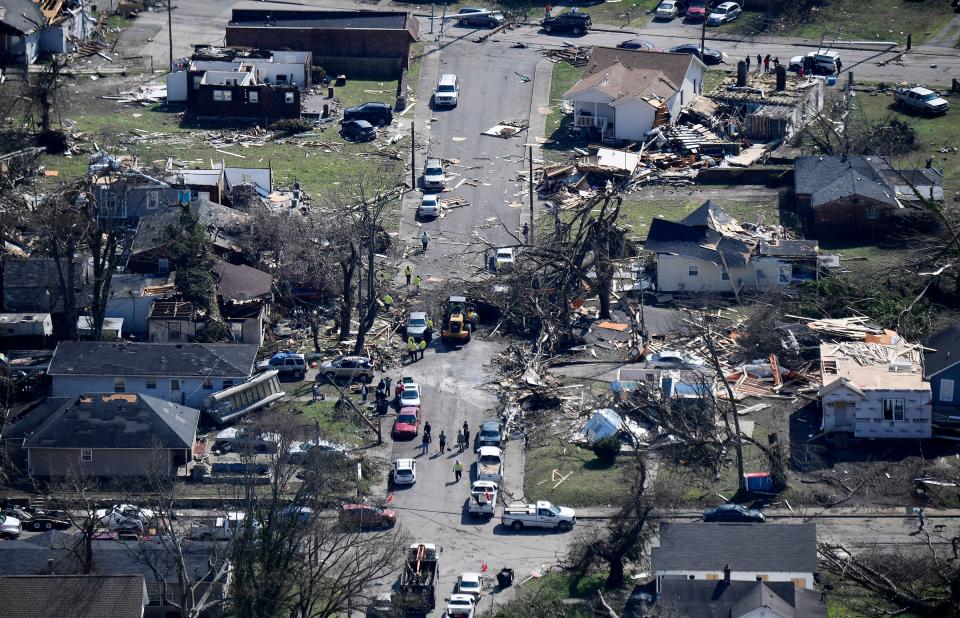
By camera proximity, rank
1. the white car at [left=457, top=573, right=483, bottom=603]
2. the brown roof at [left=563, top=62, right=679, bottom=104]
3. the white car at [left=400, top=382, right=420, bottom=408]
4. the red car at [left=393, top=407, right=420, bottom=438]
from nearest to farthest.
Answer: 1. the white car at [left=457, top=573, right=483, bottom=603]
2. the red car at [left=393, top=407, right=420, bottom=438]
3. the white car at [left=400, top=382, right=420, bottom=408]
4. the brown roof at [left=563, top=62, right=679, bottom=104]

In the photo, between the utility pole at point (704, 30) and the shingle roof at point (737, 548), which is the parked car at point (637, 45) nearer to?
the utility pole at point (704, 30)

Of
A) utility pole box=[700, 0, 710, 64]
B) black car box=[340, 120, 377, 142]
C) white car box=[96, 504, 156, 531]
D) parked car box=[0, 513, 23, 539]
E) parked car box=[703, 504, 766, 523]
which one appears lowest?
parked car box=[0, 513, 23, 539]

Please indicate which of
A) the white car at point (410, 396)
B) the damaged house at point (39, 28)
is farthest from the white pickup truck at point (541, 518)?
the damaged house at point (39, 28)

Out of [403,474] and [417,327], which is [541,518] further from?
[417,327]

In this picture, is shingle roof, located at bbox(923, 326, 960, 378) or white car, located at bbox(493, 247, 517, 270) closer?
shingle roof, located at bbox(923, 326, 960, 378)

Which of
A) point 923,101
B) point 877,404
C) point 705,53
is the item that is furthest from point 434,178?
point 877,404

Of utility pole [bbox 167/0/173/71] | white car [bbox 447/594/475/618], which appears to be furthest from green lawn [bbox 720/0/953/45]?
white car [bbox 447/594/475/618]

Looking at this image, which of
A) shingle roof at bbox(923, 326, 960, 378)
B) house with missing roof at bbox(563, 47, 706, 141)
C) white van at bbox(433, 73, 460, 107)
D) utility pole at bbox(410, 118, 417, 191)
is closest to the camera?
shingle roof at bbox(923, 326, 960, 378)

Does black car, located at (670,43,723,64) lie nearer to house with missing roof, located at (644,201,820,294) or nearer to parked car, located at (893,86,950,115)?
parked car, located at (893,86,950,115)
